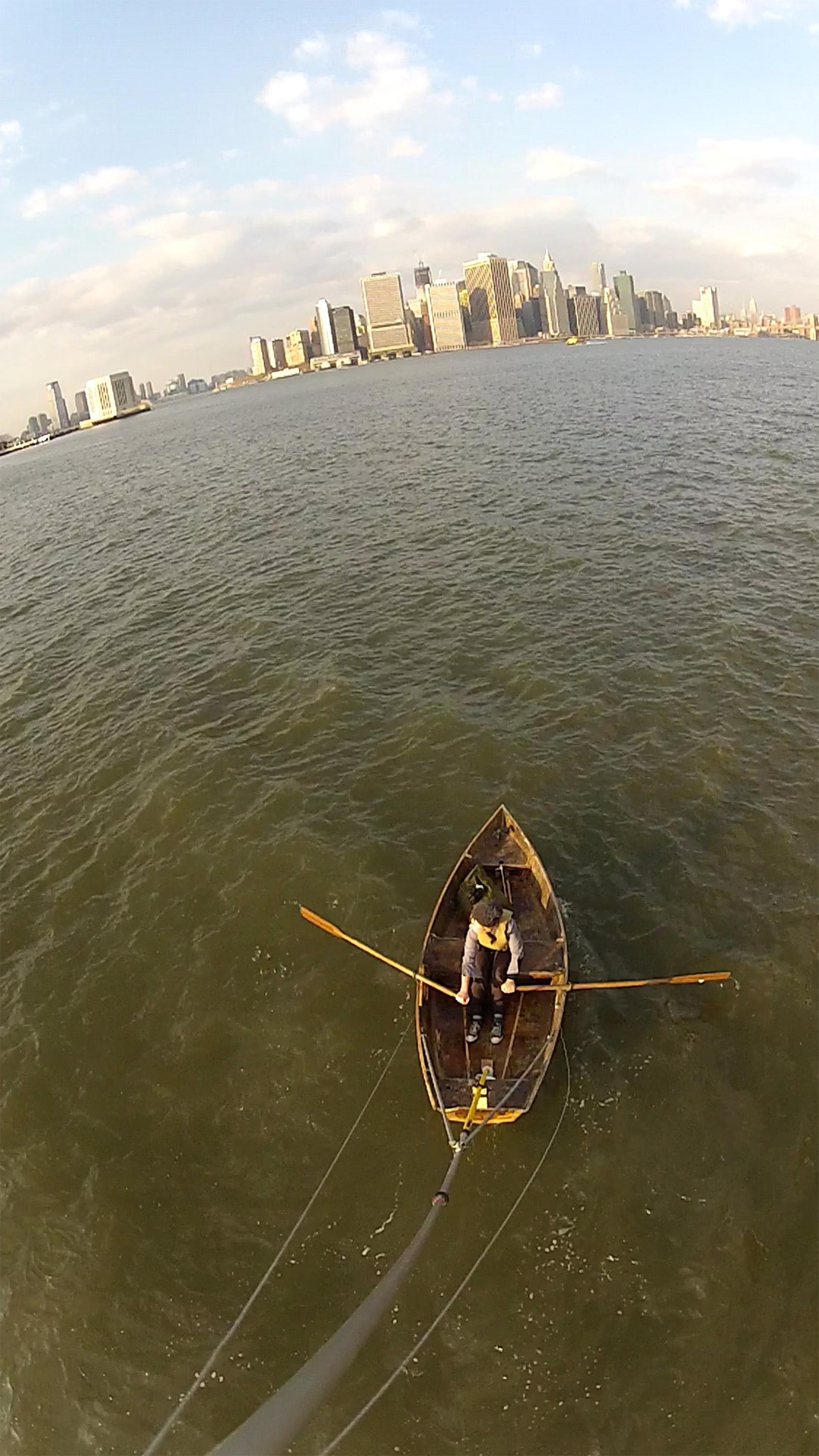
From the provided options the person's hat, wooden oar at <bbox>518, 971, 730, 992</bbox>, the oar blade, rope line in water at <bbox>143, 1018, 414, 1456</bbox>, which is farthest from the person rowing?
the oar blade

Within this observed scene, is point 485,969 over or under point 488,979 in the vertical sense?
over

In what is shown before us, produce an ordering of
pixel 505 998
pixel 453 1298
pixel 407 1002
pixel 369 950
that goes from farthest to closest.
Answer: pixel 407 1002
pixel 369 950
pixel 505 998
pixel 453 1298

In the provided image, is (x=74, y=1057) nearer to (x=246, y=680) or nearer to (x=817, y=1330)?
(x=817, y=1330)

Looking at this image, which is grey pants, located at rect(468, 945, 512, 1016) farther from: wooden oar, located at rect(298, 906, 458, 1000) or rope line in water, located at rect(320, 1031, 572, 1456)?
rope line in water, located at rect(320, 1031, 572, 1456)

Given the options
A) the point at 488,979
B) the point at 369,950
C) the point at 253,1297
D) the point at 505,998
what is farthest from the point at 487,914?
the point at 253,1297

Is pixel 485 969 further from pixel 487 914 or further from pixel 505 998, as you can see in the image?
pixel 487 914

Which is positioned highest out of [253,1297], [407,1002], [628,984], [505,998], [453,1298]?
[628,984]
